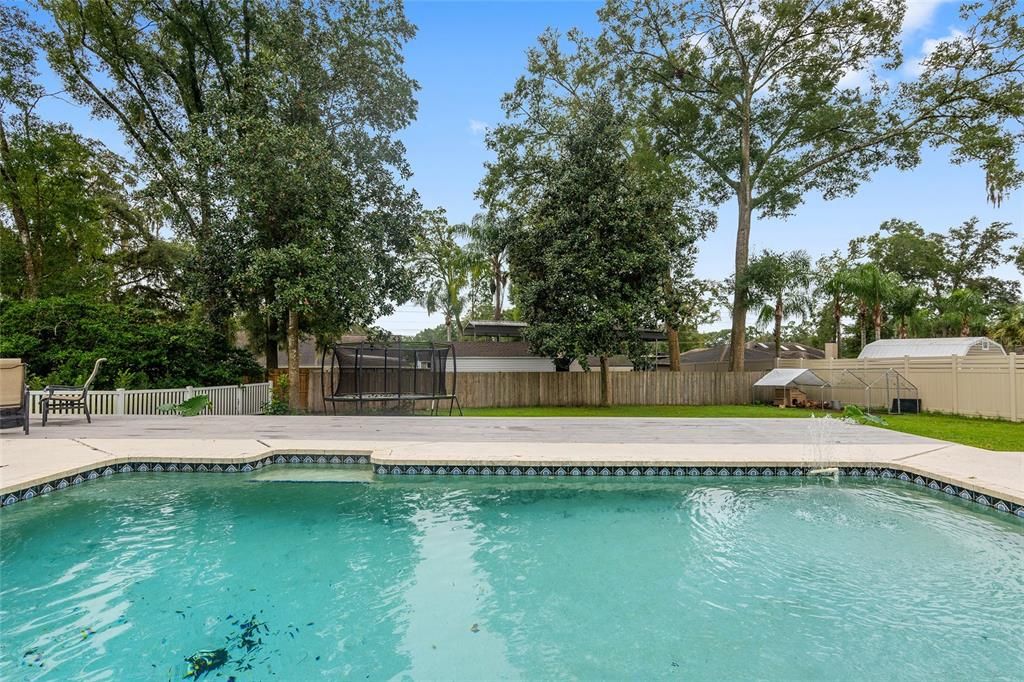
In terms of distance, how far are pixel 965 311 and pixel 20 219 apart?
37.3 meters

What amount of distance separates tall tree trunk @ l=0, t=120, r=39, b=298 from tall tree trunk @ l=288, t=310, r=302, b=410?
9860 millimetres

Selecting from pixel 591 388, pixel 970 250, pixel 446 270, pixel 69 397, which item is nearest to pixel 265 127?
pixel 69 397

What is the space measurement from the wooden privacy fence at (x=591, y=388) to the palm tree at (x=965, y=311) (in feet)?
43.7

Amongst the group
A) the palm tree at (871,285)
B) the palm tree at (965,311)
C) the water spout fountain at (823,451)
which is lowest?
the water spout fountain at (823,451)

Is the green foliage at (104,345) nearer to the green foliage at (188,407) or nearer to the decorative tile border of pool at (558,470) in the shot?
the green foliage at (188,407)

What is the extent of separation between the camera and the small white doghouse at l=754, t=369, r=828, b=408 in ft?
54.0

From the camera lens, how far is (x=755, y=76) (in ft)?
63.6

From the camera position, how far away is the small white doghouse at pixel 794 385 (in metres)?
16.5

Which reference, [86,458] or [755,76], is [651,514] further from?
[755,76]

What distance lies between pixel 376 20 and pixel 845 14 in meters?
15.4

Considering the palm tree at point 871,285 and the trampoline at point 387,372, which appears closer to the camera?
the trampoline at point 387,372

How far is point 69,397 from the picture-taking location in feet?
32.7

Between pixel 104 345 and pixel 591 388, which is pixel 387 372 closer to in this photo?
pixel 104 345

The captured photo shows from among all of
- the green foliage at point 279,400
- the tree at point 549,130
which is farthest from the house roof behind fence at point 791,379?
the green foliage at point 279,400
